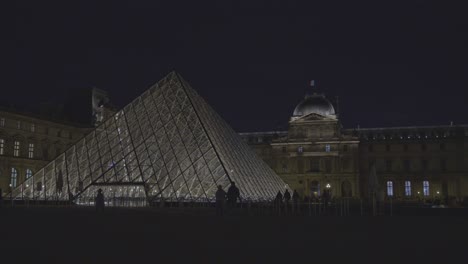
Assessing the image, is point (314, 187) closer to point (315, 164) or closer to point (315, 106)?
point (315, 164)

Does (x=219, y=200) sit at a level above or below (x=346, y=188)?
below

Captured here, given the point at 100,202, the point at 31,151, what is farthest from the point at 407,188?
the point at 100,202

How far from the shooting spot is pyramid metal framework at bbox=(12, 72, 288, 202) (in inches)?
934

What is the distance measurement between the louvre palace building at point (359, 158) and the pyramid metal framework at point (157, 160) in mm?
33719

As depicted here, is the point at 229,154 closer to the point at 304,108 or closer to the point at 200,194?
the point at 200,194

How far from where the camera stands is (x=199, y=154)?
81.6 ft

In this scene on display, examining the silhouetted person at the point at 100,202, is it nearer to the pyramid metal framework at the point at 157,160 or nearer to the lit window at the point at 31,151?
the pyramid metal framework at the point at 157,160

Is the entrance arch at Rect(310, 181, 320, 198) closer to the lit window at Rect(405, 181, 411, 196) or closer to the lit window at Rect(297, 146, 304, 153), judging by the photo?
the lit window at Rect(297, 146, 304, 153)

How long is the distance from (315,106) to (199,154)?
137 ft

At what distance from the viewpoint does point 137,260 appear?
605cm

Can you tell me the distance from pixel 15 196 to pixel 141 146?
739cm

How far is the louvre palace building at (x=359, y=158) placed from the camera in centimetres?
6266

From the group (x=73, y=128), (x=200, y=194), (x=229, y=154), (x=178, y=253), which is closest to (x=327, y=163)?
(x=73, y=128)

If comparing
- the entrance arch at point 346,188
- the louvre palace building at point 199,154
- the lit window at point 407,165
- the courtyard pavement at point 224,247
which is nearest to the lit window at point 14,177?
the louvre palace building at point 199,154
